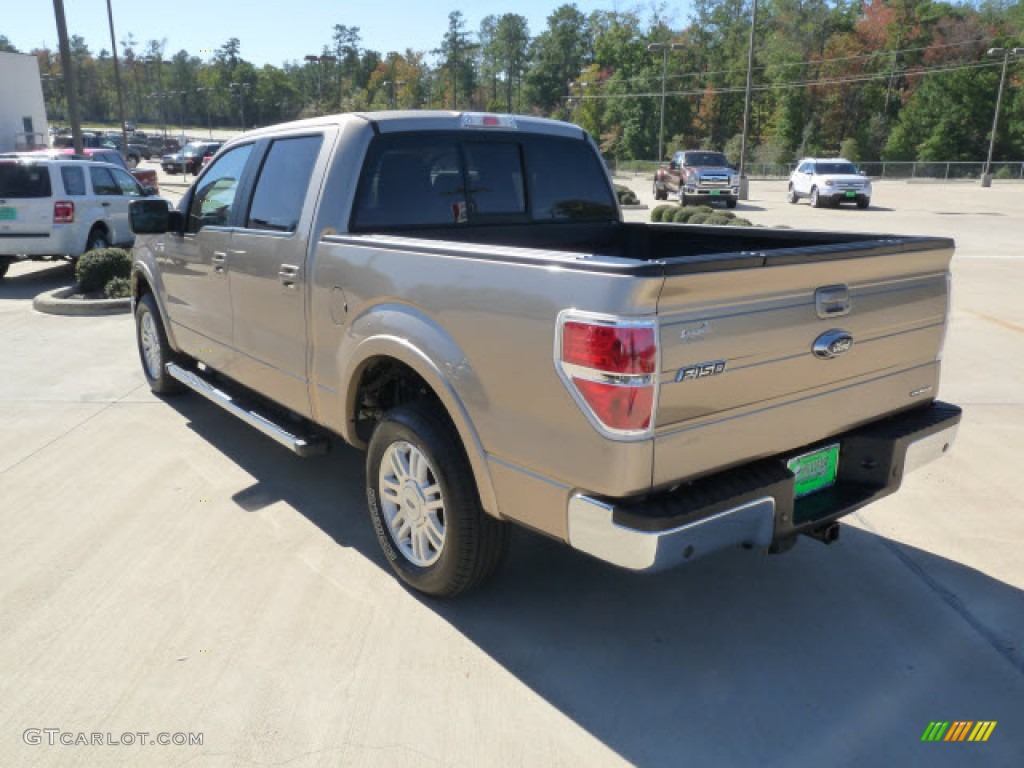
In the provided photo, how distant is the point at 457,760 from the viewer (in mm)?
2725

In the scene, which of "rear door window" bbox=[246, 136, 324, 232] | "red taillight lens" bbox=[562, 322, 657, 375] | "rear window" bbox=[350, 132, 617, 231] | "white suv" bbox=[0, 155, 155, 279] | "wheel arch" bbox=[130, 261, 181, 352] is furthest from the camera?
"white suv" bbox=[0, 155, 155, 279]

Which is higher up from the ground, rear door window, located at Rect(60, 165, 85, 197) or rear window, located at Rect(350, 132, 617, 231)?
rear window, located at Rect(350, 132, 617, 231)

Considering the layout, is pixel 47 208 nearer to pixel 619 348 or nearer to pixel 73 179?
pixel 73 179

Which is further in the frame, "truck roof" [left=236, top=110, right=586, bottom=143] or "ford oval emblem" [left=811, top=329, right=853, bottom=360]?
"truck roof" [left=236, top=110, right=586, bottom=143]

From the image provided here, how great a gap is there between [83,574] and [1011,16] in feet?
329

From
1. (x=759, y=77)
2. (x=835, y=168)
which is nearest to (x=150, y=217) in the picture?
(x=835, y=168)

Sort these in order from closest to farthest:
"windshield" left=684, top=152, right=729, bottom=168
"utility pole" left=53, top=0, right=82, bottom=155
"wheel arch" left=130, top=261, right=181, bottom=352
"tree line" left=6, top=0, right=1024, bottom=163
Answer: "wheel arch" left=130, top=261, right=181, bottom=352 → "utility pole" left=53, top=0, right=82, bottom=155 → "windshield" left=684, top=152, right=729, bottom=168 → "tree line" left=6, top=0, right=1024, bottom=163

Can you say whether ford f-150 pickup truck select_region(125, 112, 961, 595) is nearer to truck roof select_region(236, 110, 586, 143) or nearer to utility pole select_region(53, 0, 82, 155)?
truck roof select_region(236, 110, 586, 143)

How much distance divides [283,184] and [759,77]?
304 feet

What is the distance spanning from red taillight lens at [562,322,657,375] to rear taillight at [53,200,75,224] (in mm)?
12232

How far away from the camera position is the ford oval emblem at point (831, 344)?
9.86 feet

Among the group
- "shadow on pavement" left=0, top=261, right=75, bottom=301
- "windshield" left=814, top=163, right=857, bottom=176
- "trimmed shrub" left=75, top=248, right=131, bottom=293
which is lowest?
"shadow on pavement" left=0, top=261, right=75, bottom=301

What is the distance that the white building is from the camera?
40188 millimetres

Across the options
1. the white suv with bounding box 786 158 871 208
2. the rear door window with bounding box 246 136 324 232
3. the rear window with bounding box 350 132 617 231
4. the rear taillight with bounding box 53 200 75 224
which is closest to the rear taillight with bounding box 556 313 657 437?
the rear window with bounding box 350 132 617 231
